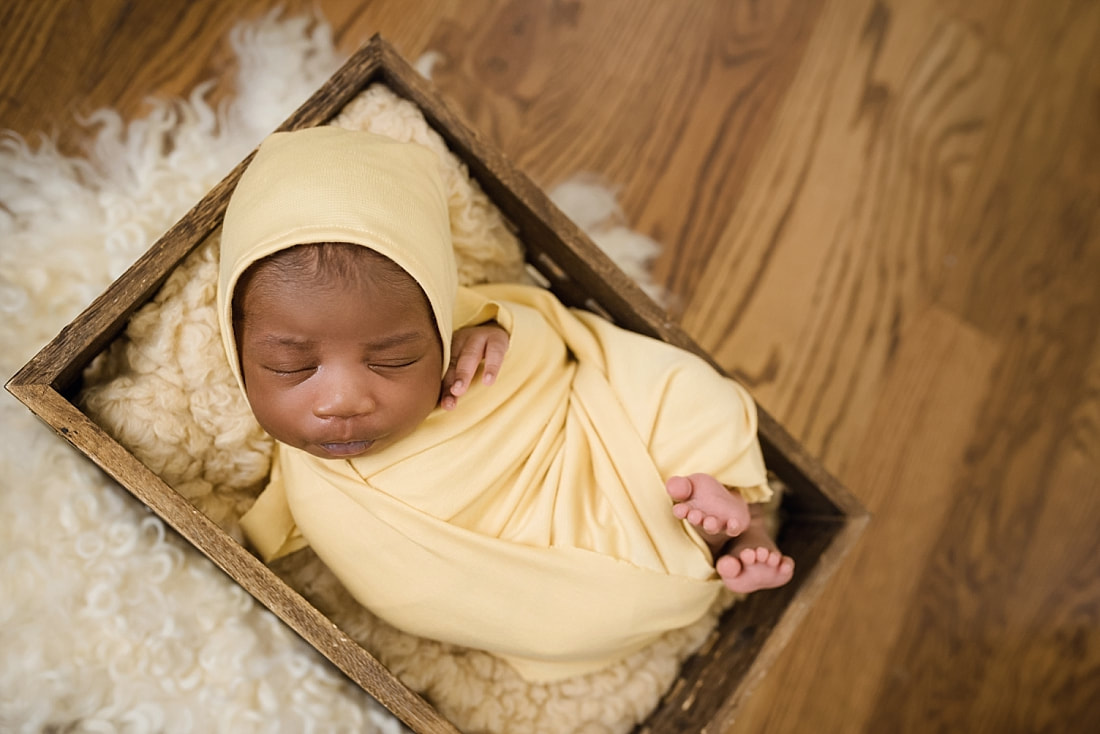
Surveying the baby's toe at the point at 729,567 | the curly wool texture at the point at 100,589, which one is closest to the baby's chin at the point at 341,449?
the curly wool texture at the point at 100,589

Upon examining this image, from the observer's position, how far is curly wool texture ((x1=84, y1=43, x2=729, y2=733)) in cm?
82

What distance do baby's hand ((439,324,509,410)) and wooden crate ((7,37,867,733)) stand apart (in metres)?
0.14

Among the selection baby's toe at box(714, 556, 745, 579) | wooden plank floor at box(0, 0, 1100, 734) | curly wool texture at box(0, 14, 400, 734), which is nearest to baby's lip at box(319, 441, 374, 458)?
curly wool texture at box(0, 14, 400, 734)

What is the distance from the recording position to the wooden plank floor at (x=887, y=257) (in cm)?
128

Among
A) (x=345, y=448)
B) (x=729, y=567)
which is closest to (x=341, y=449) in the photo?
(x=345, y=448)

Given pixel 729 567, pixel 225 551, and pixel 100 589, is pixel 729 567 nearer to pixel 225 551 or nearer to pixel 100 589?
pixel 225 551

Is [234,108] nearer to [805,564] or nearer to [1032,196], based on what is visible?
[805,564]

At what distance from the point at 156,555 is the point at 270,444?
0.16 meters

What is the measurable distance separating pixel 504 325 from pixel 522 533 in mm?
219

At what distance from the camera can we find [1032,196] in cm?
144

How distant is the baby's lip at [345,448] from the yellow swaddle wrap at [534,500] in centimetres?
8

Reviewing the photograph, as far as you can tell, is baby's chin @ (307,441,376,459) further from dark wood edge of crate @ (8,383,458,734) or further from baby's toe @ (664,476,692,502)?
baby's toe @ (664,476,692,502)

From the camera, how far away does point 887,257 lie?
137cm

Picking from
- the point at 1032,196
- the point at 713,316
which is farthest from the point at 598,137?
the point at 1032,196
